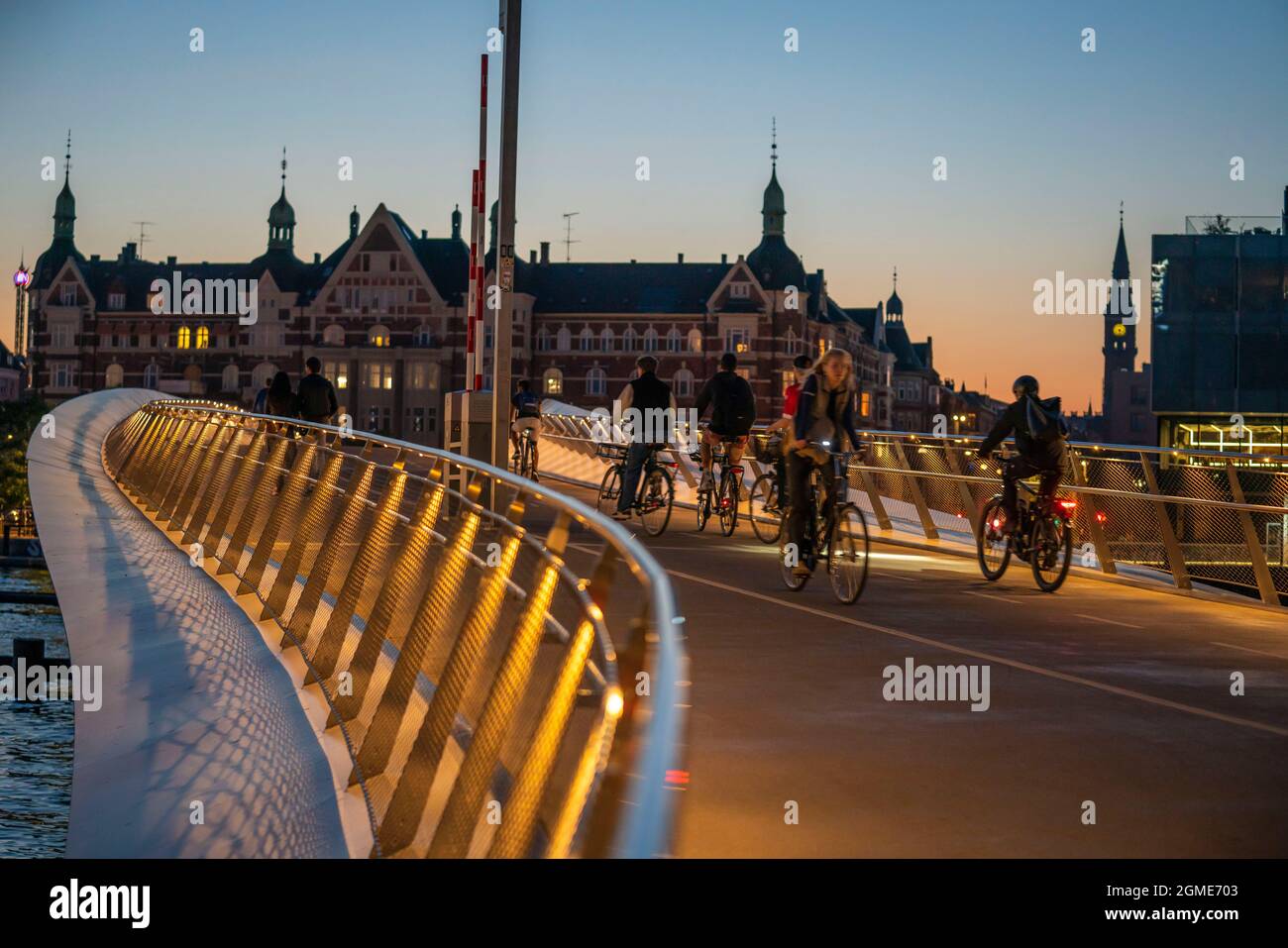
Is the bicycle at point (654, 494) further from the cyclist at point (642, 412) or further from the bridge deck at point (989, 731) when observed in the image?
the bridge deck at point (989, 731)

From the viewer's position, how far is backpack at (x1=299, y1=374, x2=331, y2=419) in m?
23.4

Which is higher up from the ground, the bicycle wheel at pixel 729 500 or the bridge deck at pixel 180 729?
the bicycle wheel at pixel 729 500

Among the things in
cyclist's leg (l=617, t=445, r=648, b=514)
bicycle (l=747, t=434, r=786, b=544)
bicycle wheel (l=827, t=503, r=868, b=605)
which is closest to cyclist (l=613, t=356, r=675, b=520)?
cyclist's leg (l=617, t=445, r=648, b=514)

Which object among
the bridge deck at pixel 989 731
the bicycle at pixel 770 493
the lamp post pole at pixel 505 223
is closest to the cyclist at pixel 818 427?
the bridge deck at pixel 989 731

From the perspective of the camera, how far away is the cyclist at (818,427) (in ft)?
44.5

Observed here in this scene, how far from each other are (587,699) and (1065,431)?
12009 mm

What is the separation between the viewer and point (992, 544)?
1612 centimetres

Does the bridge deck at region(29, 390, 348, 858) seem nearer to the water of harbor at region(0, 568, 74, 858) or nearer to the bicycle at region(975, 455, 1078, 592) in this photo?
the water of harbor at region(0, 568, 74, 858)

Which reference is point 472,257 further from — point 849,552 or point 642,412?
point 849,552

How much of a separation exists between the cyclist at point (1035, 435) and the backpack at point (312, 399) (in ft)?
36.5

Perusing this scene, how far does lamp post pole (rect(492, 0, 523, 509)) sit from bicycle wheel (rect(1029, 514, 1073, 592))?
5.61 m

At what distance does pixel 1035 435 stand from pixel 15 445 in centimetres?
11053
